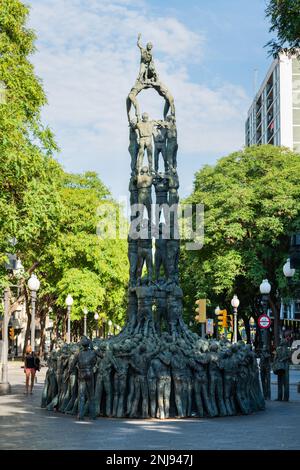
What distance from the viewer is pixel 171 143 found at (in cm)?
1977

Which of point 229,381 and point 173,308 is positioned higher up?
point 173,308

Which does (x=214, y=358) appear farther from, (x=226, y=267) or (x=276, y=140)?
(x=276, y=140)

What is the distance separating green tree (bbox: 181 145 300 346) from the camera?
42844 millimetres

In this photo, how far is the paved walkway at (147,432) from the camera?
1188 centimetres

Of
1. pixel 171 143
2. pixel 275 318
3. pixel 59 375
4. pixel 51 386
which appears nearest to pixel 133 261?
pixel 171 143

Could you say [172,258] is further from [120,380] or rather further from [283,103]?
[283,103]

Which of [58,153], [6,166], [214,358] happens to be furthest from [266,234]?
[214,358]

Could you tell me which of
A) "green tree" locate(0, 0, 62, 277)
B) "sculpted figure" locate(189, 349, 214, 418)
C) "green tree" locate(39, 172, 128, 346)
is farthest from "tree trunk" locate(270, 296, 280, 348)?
"sculpted figure" locate(189, 349, 214, 418)

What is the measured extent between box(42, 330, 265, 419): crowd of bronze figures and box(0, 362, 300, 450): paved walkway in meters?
0.48

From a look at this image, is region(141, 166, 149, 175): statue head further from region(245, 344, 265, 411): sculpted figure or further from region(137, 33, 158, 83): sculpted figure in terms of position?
region(245, 344, 265, 411): sculpted figure

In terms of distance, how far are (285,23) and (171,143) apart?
465 cm

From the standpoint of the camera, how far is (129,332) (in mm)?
18719

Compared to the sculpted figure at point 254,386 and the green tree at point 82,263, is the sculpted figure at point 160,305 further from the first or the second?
the green tree at point 82,263
